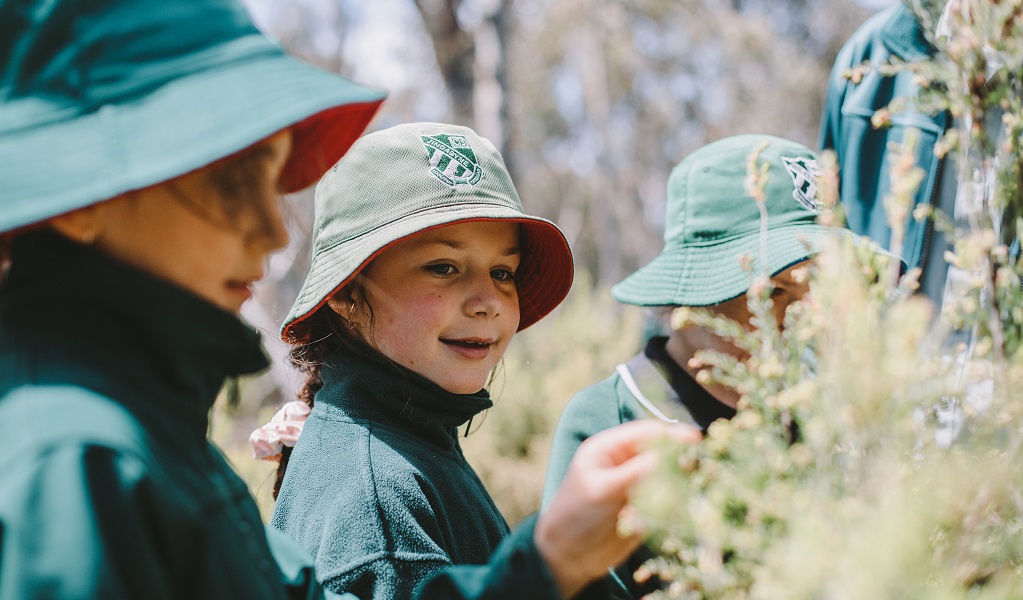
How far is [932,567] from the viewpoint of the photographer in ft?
3.38

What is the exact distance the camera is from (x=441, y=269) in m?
2.20

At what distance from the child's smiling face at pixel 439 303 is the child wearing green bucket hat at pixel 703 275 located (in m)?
0.40

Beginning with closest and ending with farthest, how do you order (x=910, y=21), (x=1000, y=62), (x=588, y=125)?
(x=1000, y=62) → (x=910, y=21) → (x=588, y=125)

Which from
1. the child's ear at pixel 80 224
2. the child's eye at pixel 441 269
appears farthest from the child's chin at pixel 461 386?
the child's ear at pixel 80 224

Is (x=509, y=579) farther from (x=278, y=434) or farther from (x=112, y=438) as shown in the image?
(x=278, y=434)

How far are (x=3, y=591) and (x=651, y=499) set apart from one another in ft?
2.41

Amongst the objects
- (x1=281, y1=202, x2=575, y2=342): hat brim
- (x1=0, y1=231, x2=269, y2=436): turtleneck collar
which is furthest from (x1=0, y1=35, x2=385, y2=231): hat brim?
(x1=281, y1=202, x2=575, y2=342): hat brim

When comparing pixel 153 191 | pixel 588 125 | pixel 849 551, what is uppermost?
pixel 153 191

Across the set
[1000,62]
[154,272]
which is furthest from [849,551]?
[154,272]

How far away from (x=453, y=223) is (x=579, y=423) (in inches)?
27.5

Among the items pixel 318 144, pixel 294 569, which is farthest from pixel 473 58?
pixel 294 569

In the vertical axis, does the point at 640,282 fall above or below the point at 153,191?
below

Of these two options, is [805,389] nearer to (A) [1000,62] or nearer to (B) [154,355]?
(A) [1000,62]

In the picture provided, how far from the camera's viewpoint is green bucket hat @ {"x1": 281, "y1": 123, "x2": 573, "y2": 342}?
208 cm
